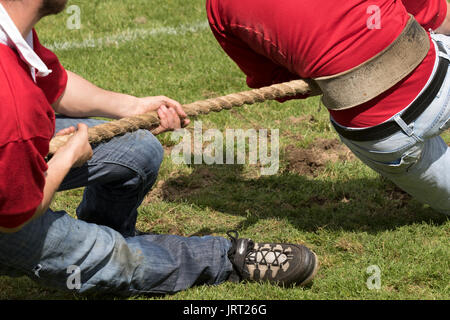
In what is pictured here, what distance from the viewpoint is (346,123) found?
340 cm

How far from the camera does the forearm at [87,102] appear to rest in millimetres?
3455

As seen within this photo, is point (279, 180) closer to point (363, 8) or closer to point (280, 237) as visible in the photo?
point (280, 237)

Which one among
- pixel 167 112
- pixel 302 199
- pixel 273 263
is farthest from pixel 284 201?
pixel 167 112

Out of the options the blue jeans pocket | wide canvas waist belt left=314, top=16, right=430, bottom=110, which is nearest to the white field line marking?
the blue jeans pocket

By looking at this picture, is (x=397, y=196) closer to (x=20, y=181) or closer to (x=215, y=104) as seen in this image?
(x=215, y=104)

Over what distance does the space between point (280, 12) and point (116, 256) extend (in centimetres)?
141

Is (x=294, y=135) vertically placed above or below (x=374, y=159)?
below

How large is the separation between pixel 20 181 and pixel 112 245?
813 millimetres

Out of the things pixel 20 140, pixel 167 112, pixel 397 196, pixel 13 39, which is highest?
pixel 13 39

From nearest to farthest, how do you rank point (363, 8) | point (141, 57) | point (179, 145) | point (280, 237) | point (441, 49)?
point (363, 8), point (441, 49), point (280, 237), point (179, 145), point (141, 57)

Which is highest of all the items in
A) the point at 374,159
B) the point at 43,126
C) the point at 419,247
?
the point at 43,126

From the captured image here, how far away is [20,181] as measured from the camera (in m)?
2.45

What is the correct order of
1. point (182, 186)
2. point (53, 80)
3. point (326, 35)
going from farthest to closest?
point (182, 186), point (53, 80), point (326, 35)

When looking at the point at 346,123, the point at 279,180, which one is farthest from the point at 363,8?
the point at 279,180
